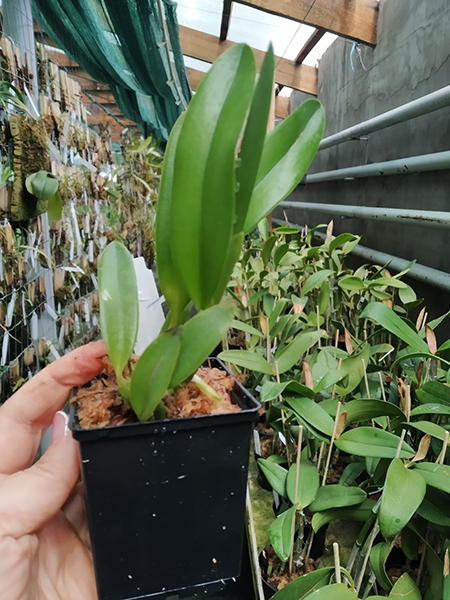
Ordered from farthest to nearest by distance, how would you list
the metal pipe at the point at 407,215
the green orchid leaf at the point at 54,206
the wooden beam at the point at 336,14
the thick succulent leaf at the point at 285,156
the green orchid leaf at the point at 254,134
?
1. the wooden beam at the point at 336,14
2. the metal pipe at the point at 407,215
3. the green orchid leaf at the point at 54,206
4. the thick succulent leaf at the point at 285,156
5. the green orchid leaf at the point at 254,134

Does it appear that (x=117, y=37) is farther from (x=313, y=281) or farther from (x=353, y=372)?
(x=353, y=372)

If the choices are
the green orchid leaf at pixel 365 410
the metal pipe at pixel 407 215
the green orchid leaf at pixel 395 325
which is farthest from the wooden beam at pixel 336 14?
the green orchid leaf at pixel 365 410

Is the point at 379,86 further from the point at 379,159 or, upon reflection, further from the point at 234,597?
the point at 234,597

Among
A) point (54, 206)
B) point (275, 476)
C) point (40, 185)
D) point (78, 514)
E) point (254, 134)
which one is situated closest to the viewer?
point (254, 134)

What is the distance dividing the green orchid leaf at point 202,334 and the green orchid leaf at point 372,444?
259 millimetres

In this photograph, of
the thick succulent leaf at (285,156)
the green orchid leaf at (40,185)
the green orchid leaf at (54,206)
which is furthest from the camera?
the green orchid leaf at (54,206)

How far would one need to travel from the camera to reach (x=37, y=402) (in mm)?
469

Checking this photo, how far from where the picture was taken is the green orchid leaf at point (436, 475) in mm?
447

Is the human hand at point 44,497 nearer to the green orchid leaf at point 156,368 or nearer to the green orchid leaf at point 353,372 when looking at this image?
the green orchid leaf at point 156,368

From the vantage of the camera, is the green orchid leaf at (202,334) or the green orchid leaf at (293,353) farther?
the green orchid leaf at (293,353)

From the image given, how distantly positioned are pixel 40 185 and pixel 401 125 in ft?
5.14

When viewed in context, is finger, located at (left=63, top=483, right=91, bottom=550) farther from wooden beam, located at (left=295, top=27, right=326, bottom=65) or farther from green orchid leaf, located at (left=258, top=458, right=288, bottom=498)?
wooden beam, located at (left=295, top=27, right=326, bottom=65)

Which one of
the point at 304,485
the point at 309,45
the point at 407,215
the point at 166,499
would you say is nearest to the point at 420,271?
the point at 407,215

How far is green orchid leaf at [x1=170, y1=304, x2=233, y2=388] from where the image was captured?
1.06ft
